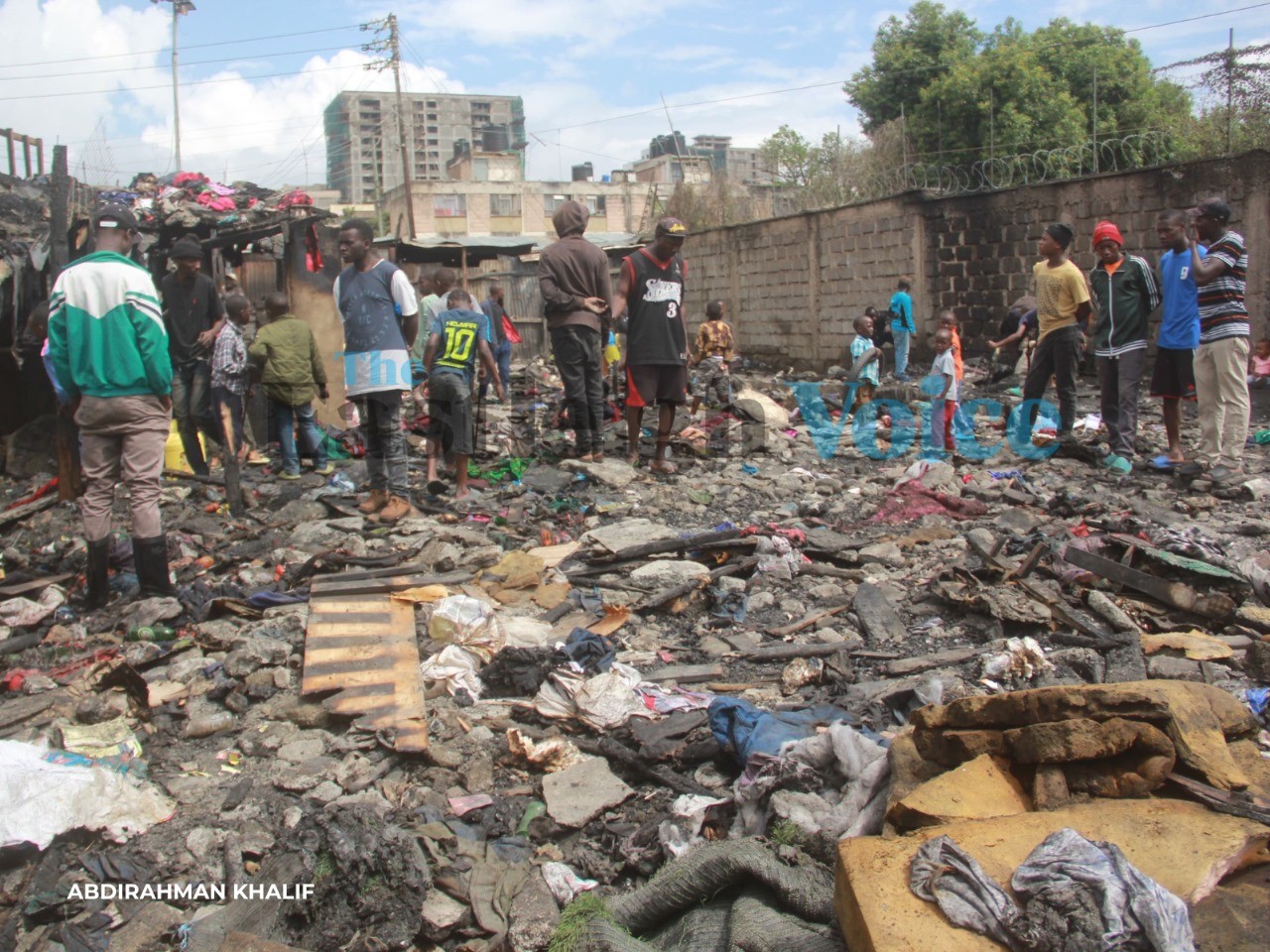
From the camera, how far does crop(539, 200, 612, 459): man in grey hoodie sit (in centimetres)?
674

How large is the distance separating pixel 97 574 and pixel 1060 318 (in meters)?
6.64

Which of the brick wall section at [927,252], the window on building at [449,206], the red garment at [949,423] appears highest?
the window on building at [449,206]

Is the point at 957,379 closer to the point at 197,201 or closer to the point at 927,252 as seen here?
the point at 927,252

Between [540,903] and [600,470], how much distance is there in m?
4.44

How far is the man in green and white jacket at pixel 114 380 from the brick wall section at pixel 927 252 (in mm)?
10711

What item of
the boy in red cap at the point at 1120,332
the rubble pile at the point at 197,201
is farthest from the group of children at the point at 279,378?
the boy in red cap at the point at 1120,332

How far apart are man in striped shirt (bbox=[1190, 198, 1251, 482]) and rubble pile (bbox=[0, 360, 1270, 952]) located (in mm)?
507

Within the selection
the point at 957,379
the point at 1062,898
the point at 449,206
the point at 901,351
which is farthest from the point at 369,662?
the point at 449,206

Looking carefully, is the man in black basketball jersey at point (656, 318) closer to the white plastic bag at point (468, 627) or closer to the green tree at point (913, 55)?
the white plastic bag at point (468, 627)

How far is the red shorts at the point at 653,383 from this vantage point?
6.80 m

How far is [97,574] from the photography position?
4594 mm

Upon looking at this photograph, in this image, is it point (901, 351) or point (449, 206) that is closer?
point (901, 351)

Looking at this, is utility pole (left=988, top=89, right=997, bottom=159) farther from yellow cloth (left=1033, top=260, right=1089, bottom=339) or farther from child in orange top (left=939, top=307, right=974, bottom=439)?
yellow cloth (left=1033, top=260, right=1089, bottom=339)

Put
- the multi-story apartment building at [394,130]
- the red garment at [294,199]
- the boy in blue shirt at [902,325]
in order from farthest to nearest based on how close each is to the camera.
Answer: the multi-story apartment building at [394,130] < the boy in blue shirt at [902,325] < the red garment at [294,199]
